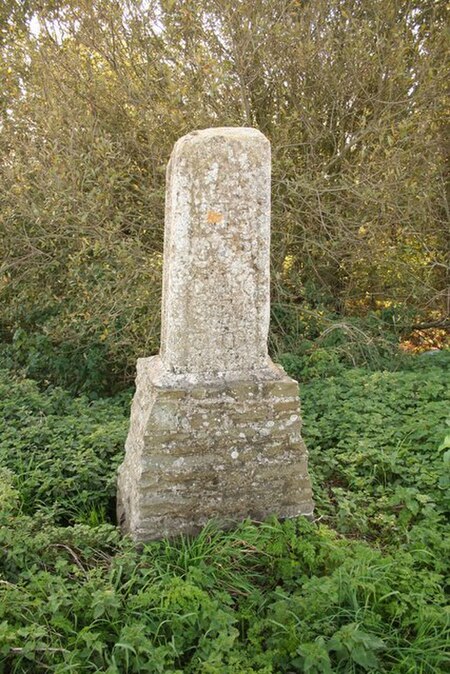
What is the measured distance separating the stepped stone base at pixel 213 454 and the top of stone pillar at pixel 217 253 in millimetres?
159

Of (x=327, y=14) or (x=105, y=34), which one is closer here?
(x=105, y=34)

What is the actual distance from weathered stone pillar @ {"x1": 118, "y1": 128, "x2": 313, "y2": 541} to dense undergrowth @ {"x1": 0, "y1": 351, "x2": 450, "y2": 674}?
8.0 inches

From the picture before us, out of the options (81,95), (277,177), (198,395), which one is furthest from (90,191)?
(198,395)

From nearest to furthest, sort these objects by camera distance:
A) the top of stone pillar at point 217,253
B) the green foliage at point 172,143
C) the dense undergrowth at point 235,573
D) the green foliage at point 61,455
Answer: the dense undergrowth at point 235,573 < the top of stone pillar at point 217,253 < the green foliage at point 61,455 < the green foliage at point 172,143

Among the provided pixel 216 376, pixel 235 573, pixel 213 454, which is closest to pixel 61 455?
pixel 213 454

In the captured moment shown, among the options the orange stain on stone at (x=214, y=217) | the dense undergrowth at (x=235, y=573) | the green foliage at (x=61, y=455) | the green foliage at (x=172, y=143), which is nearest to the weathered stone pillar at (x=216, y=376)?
the orange stain on stone at (x=214, y=217)

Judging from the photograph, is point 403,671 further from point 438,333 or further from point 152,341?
point 438,333

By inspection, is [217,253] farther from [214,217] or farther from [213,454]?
[213,454]

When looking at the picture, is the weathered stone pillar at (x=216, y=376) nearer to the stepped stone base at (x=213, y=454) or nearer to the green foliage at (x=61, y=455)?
the stepped stone base at (x=213, y=454)

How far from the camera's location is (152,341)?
19.6 ft

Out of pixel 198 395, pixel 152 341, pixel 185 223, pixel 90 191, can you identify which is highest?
pixel 90 191

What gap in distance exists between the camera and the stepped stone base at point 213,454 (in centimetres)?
306

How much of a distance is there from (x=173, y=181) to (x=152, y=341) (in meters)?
3.15

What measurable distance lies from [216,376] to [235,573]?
3.49ft
